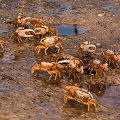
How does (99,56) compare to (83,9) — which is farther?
(83,9)

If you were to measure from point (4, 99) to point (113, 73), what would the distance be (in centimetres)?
277

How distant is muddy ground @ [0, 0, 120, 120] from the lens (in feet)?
14.1

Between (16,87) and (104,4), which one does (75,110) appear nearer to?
(16,87)

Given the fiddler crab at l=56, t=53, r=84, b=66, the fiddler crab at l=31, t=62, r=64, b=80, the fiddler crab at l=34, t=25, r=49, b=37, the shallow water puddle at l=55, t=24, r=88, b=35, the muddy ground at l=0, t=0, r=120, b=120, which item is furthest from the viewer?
the shallow water puddle at l=55, t=24, r=88, b=35

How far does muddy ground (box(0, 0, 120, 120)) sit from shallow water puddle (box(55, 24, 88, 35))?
181 millimetres

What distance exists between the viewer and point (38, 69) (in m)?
5.48

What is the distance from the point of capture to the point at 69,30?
8281 millimetres

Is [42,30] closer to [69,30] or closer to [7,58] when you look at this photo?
[69,30]

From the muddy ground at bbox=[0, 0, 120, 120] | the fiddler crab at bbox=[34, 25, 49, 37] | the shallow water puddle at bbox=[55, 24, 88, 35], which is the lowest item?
the muddy ground at bbox=[0, 0, 120, 120]

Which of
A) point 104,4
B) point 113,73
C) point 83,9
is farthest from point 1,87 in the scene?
point 104,4

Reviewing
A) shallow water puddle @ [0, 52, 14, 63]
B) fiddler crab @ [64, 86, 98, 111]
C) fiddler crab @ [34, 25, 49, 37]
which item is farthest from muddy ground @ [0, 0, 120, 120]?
fiddler crab @ [34, 25, 49, 37]

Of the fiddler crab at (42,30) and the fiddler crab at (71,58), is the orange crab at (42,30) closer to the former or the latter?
the fiddler crab at (42,30)

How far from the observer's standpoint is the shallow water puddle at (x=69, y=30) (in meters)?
8.05

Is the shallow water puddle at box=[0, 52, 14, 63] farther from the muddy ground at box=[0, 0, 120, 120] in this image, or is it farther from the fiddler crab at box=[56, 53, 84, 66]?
the fiddler crab at box=[56, 53, 84, 66]
